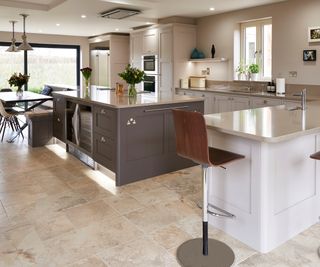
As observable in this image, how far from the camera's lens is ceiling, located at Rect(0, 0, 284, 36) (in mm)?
5672

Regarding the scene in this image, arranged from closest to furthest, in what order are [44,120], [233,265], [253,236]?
1. [233,265]
2. [253,236]
3. [44,120]

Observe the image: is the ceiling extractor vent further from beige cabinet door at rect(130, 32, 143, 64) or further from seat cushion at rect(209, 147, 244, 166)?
seat cushion at rect(209, 147, 244, 166)

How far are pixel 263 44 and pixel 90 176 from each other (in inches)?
163

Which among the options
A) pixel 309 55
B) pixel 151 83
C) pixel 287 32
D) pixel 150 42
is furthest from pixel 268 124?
pixel 150 42

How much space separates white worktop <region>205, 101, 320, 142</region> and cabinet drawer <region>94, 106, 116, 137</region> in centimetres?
133

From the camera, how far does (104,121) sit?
3.90m

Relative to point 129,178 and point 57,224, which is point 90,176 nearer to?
point 129,178

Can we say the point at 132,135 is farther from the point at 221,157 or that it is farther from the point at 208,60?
the point at 208,60

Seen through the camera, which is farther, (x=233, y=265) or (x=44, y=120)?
(x=44, y=120)

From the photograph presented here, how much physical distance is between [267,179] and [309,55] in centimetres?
371

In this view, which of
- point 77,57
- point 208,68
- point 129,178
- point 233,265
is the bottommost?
point 233,265

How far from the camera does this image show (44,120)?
5715 millimetres

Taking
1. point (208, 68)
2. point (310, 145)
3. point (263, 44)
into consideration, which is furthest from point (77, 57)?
point (310, 145)

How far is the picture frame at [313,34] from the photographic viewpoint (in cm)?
511
